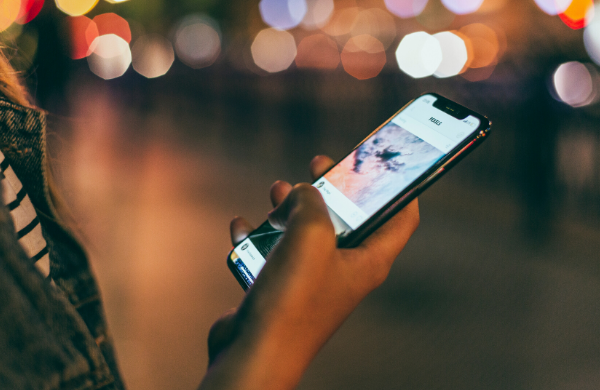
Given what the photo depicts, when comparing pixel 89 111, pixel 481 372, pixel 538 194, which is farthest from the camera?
pixel 89 111

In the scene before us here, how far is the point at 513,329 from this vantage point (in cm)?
215

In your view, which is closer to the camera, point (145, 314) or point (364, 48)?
point (145, 314)

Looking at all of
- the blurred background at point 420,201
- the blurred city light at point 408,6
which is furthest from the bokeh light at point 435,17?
the blurred background at point 420,201

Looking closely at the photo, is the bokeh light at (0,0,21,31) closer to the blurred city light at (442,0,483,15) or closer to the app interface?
the app interface

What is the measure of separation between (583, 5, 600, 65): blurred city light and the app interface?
466 centimetres

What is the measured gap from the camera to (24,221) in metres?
0.77

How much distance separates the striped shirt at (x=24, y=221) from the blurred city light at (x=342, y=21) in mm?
18995

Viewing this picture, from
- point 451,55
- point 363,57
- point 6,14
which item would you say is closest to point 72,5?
point 363,57

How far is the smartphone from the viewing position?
3.65ft

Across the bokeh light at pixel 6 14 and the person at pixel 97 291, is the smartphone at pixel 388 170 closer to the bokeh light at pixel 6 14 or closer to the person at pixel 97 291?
the person at pixel 97 291

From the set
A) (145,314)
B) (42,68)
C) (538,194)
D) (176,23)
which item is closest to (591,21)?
(538,194)

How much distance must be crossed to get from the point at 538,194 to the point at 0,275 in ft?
13.5

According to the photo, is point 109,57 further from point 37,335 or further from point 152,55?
point 37,335

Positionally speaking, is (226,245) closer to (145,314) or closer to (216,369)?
(145,314)
